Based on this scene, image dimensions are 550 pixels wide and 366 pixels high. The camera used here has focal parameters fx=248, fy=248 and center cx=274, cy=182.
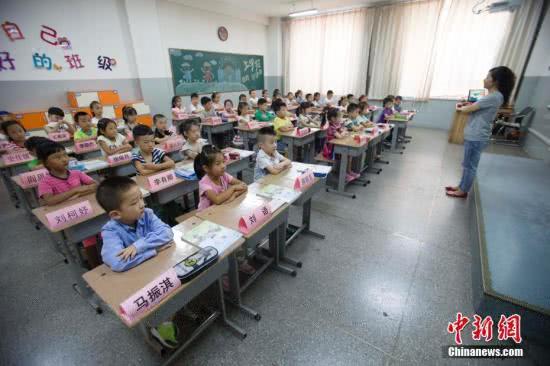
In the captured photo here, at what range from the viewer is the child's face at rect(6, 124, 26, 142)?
10.6 feet

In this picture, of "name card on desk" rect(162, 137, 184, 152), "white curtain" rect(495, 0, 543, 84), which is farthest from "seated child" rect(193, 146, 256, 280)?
"white curtain" rect(495, 0, 543, 84)

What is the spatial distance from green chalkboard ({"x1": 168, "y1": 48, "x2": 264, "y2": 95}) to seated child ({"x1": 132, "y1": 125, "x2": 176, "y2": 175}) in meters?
4.76

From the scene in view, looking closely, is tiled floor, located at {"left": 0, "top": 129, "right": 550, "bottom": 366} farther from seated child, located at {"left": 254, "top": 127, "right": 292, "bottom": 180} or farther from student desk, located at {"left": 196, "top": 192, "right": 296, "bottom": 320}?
seated child, located at {"left": 254, "top": 127, "right": 292, "bottom": 180}

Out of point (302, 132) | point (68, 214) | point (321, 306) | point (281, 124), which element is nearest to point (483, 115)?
point (302, 132)

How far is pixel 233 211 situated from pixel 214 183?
319 millimetres

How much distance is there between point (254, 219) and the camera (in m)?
1.41

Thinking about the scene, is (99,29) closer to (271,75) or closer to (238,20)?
(238,20)

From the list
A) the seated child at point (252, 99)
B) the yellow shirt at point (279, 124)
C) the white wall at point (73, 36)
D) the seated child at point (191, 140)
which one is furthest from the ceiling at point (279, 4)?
the seated child at point (191, 140)

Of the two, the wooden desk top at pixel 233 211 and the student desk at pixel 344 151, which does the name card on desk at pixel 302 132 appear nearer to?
the student desk at pixel 344 151

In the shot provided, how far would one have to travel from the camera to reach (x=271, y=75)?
9453mm

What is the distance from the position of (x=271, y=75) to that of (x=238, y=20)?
2.18m

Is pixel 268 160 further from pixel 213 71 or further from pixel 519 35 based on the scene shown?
pixel 519 35

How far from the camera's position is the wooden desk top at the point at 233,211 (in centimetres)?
146

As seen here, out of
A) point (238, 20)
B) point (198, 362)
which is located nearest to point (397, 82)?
point (238, 20)
